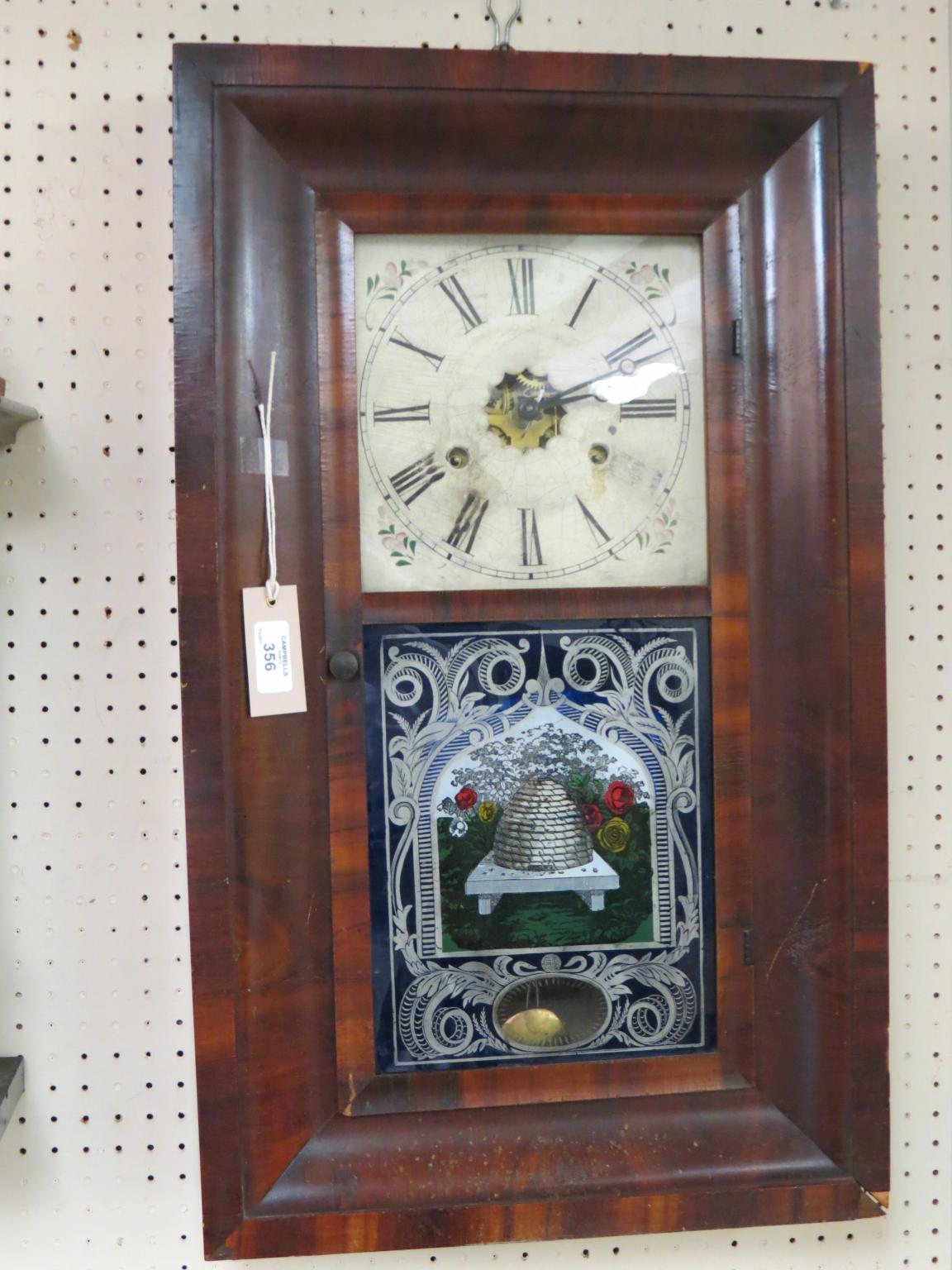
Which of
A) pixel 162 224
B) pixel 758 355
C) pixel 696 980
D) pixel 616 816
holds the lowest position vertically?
pixel 696 980

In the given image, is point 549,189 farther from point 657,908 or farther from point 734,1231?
point 734,1231

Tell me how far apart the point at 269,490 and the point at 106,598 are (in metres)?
0.26

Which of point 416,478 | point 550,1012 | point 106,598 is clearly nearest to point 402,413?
point 416,478

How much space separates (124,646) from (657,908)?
0.69m

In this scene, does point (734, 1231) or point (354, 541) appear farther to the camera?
point (734, 1231)

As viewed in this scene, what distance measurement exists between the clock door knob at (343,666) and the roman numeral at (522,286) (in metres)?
0.43

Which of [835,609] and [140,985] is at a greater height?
[835,609]

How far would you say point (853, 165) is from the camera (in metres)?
1.16

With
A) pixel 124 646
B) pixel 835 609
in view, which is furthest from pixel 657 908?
pixel 124 646

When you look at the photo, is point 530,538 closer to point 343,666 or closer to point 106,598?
point 343,666

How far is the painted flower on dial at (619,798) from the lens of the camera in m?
1.18

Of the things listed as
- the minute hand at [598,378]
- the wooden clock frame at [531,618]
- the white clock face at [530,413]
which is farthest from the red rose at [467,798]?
the minute hand at [598,378]

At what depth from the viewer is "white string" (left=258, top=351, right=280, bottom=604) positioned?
1.11 meters

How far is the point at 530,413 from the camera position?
3.83ft
